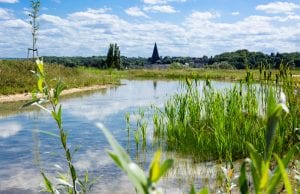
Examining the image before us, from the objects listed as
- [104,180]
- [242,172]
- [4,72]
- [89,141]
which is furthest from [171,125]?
[4,72]

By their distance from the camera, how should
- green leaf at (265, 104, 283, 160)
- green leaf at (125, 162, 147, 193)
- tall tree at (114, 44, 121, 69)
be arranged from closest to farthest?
green leaf at (125, 162, 147, 193) → green leaf at (265, 104, 283, 160) → tall tree at (114, 44, 121, 69)

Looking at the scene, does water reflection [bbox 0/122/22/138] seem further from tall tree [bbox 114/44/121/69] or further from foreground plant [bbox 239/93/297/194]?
tall tree [bbox 114/44/121/69]

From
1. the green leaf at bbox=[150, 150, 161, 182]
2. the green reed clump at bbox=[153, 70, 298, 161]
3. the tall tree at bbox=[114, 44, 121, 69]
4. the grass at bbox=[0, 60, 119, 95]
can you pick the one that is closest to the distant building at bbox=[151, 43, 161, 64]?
the tall tree at bbox=[114, 44, 121, 69]

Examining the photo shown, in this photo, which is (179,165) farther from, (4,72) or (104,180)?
(4,72)

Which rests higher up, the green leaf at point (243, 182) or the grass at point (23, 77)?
the green leaf at point (243, 182)

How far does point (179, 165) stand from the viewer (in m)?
7.82

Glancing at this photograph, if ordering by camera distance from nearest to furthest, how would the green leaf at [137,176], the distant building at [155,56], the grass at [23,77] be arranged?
the green leaf at [137,176] < the grass at [23,77] < the distant building at [155,56]

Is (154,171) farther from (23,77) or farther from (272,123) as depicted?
(23,77)

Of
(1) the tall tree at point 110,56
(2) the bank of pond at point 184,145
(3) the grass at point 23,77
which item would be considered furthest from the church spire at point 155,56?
(2) the bank of pond at point 184,145

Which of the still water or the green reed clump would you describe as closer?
the still water

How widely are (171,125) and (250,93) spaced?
226 cm

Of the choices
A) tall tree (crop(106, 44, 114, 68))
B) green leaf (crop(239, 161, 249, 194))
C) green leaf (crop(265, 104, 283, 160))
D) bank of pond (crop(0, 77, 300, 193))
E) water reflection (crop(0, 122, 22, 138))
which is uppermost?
tall tree (crop(106, 44, 114, 68))

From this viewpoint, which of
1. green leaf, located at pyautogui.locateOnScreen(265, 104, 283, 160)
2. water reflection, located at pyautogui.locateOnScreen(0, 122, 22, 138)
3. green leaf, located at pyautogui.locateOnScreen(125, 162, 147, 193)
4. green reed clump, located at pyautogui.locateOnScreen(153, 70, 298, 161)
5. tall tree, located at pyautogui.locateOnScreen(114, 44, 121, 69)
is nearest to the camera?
green leaf, located at pyautogui.locateOnScreen(125, 162, 147, 193)

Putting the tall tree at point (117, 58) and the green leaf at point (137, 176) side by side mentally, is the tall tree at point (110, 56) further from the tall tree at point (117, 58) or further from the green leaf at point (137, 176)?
the green leaf at point (137, 176)
